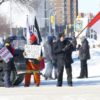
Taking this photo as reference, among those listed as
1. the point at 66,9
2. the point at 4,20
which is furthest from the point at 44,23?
the point at 66,9

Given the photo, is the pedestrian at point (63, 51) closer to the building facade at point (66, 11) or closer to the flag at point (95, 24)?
the flag at point (95, 24)

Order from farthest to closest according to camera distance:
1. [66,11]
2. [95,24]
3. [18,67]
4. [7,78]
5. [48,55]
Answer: [66,11] < [48,55] < [18,67] < [7,78] < [95,24]

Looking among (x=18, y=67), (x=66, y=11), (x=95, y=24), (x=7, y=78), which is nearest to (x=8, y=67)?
(x=7, y=78)

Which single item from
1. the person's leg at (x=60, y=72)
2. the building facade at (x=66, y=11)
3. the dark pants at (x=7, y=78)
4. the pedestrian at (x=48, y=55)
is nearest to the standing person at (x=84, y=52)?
the pedestrian at (x=48, y=55)

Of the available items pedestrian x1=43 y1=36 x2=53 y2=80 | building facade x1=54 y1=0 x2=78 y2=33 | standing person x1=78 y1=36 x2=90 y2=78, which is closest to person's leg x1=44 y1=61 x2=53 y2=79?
pedestrian x1=43 y1=36 x2=53 y2=80

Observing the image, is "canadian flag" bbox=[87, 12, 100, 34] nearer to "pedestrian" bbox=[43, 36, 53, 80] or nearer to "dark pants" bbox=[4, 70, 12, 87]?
"dark pants" bbox=[4, 70, 12, 87]

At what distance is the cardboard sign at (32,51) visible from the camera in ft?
49.1

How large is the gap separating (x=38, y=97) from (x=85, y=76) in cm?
815

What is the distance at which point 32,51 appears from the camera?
588 inches

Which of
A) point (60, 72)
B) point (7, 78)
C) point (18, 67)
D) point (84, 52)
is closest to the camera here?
point (60, 72)

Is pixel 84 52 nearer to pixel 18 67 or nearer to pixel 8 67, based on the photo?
pixel 18 67

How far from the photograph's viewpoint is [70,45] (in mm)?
14539

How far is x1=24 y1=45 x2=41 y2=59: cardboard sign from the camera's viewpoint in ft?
49.1

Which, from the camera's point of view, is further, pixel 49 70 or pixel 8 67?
pixel 49 70
